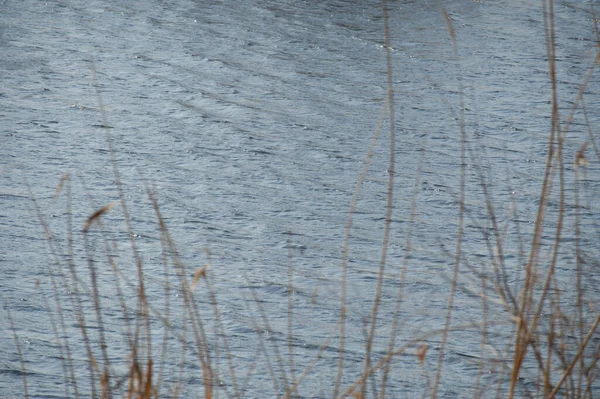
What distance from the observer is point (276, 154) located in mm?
2670

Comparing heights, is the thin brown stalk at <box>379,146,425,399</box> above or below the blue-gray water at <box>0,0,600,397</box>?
above

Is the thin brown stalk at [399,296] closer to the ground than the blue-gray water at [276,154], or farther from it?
farther from it

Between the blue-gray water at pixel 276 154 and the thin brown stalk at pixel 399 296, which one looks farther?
the blue-gray water at pixel 276 154

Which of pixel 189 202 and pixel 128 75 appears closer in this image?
pixel 189 202

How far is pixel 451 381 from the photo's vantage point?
157 cm

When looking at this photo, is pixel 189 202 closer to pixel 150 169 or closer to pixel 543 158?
pixel 150 169

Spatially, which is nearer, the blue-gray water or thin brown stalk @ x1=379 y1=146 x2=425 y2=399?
thin brown stalk @ x1=379 y1=146 x2=425 y2=399

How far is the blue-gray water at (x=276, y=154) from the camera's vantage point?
5.85ft

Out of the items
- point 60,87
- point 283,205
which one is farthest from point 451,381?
point 60,87

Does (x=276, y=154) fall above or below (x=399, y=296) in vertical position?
below

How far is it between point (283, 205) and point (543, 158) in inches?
31.4

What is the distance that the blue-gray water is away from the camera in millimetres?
1783

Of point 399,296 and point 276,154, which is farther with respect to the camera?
point 276,154

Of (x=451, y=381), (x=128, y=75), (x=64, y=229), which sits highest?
(x=451, y=381)
